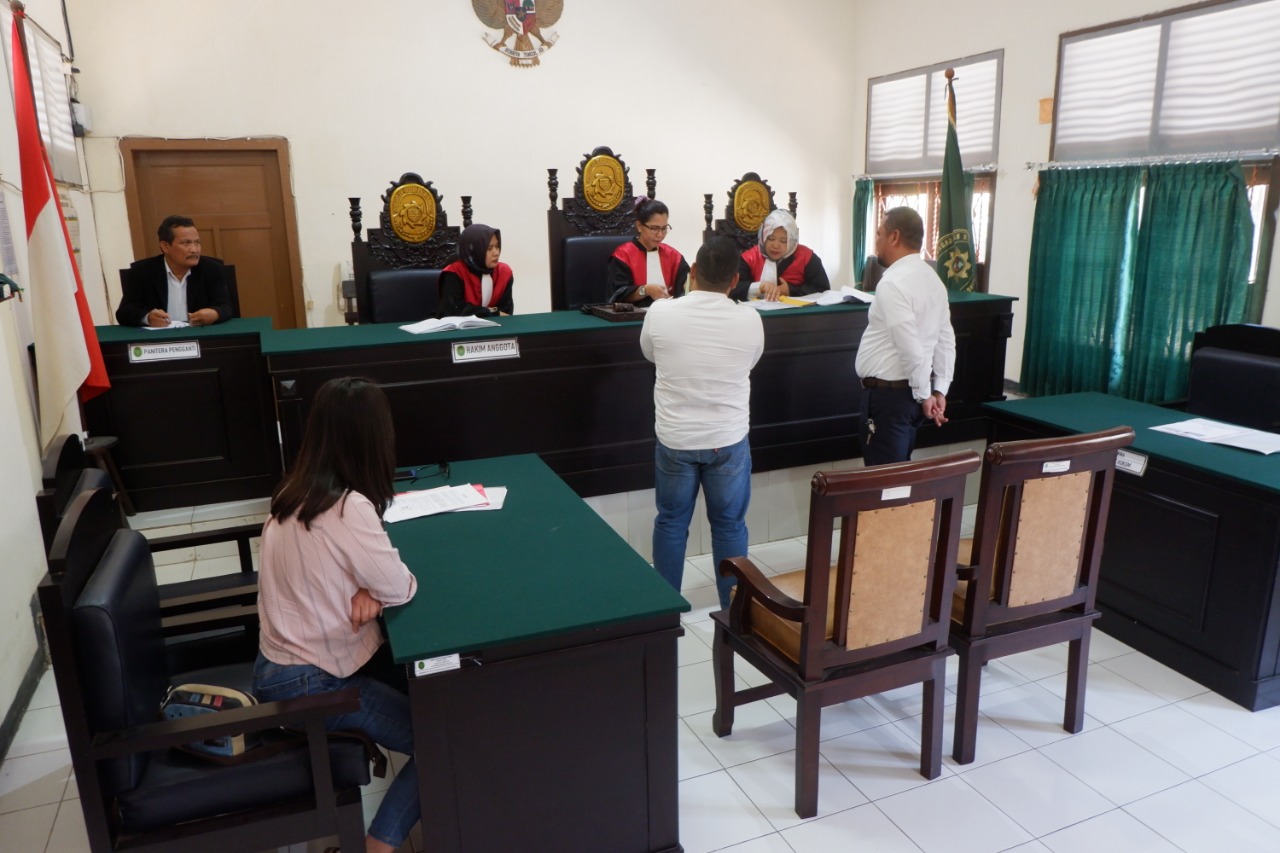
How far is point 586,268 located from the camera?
16.3 feet

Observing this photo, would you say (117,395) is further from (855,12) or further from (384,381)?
(855,12)

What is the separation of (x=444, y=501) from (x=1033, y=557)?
5.51 ft

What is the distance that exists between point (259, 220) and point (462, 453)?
3731 millimetres

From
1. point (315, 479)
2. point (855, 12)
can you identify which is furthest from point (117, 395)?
point (855, 12)

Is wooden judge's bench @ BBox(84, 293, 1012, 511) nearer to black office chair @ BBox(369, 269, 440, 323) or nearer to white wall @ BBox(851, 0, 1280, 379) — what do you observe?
black office chair @ BBox(369, 269, 440, 323)

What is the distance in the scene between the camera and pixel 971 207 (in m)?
6.22

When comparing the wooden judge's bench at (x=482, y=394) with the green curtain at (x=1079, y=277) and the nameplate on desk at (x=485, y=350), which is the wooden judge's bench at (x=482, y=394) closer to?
the nameplate on desk at (x=485, y=350)

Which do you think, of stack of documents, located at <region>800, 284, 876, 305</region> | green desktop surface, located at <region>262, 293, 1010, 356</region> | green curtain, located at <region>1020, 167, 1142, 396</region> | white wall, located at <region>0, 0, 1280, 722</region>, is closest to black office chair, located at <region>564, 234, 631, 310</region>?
green desktop surface, located at <region>262, 293, 1010, 356</region>

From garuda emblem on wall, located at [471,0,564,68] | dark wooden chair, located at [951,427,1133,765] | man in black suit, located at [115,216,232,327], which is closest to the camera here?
dark wooden chair, located at [951,427,1133,765]

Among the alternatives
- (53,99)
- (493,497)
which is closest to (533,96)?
(53,99)

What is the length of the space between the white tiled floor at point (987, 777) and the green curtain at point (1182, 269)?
2.48 metres

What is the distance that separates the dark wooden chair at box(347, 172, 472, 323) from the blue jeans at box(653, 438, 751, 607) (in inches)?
88.0

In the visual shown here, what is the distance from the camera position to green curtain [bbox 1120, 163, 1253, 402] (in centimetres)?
438

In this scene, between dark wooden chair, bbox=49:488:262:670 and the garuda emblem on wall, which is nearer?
dark wooden chair, bbox=49:488:262:670
